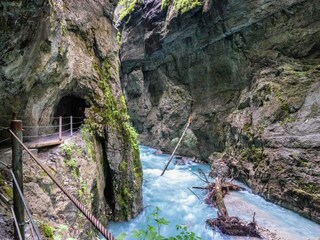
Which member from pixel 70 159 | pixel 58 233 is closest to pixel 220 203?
pixel 70 159

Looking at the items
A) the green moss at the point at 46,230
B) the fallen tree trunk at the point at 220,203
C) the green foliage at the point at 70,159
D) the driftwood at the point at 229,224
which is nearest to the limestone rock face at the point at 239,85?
the fallen tree trunk at the point at 220,203

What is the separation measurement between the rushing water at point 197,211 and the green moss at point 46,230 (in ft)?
15.5

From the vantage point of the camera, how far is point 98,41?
36.4 ft

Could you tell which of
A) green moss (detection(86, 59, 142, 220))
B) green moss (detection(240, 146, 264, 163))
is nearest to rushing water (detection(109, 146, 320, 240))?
green moss (detection(86, 59, 142, 220))

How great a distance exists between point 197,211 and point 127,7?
27732mm

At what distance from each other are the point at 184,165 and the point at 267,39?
11376 millimetres

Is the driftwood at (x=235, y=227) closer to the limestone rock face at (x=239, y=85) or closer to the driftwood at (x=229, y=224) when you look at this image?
the driftwood at (x=229, y=224)

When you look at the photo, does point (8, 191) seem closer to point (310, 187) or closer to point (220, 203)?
point (220, 203)

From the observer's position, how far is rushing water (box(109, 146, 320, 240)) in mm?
9422

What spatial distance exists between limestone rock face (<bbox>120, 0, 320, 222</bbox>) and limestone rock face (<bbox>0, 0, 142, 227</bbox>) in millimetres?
7084

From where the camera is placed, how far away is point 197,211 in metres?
11.4

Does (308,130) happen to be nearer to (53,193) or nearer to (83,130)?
(83,130)

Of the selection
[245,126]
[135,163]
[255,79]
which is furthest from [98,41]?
[255,79]

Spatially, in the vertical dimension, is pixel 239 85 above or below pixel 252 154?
above
